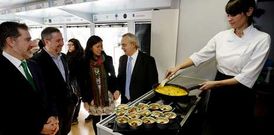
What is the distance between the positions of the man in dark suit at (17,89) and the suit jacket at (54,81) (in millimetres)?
212

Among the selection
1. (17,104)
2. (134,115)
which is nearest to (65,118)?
(17,104)

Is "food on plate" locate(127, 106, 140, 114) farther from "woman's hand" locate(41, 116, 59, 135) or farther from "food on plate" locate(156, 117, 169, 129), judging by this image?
"woman's hand" locate(41, 116, 59, 135)

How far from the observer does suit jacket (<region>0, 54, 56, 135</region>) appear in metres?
1.18

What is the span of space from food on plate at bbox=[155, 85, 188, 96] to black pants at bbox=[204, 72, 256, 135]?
0.90 feet

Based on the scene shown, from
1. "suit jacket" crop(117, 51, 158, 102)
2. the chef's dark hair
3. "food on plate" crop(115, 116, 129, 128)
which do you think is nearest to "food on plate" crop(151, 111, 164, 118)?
"food on plate" crop(115, 116, 129, 128)

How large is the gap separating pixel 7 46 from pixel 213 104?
5.24ft

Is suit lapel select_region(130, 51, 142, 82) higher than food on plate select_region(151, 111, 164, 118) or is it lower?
higher

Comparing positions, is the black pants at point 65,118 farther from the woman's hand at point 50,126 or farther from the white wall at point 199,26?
the white wall at point 199,26

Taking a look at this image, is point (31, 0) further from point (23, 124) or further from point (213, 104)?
point (213, 104)

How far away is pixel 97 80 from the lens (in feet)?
6.59

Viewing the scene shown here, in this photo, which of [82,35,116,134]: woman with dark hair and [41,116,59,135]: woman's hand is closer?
[41,116,59,135]: woman's hand

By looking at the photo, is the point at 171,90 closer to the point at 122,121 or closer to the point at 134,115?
the point at 134,115

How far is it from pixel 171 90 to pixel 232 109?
1.58 ft

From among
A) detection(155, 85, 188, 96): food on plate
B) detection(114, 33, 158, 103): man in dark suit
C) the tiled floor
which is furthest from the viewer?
the tiled floor
